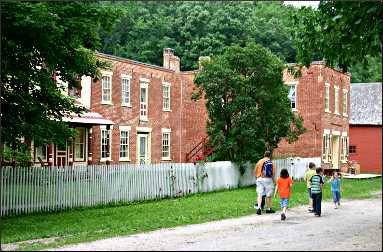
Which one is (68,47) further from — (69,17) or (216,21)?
(216,21)

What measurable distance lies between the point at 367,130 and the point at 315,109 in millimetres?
11130

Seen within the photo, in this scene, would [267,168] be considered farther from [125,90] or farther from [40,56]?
[125,90]

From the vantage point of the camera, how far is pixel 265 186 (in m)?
17.8

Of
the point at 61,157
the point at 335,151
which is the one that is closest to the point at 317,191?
the point at 61,157

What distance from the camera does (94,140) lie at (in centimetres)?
3366

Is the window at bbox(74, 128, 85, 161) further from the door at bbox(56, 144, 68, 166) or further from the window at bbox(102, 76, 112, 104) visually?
the window at bbox(102, 76, 112, 104)

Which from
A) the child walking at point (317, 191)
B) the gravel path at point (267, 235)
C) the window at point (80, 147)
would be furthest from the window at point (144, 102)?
the gravel path at point (267, 235)

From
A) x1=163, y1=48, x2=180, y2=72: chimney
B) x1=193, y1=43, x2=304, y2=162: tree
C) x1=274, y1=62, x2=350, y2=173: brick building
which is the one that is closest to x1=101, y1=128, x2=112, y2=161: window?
x1=193, y1=43, x2=304, y2=162: tree

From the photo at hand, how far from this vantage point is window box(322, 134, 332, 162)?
3962 centimetres

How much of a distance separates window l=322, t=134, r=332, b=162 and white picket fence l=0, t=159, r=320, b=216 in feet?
39.9

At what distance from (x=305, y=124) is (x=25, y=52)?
25.6 m

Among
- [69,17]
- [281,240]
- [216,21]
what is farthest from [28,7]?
[216,21]

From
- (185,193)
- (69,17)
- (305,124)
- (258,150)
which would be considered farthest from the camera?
(305,124)

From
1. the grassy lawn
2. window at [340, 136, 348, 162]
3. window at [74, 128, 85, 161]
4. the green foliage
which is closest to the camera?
the grassy lawn
